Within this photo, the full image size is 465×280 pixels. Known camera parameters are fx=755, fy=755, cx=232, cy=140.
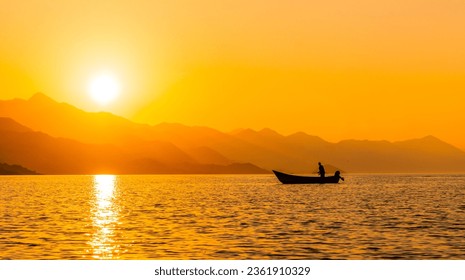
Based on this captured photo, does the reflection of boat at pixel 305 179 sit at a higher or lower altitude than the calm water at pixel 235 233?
higher

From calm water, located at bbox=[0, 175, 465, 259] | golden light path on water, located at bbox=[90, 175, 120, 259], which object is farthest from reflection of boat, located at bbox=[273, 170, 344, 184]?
golden light path on water, located at bbox=[90, 175, 120, 259]

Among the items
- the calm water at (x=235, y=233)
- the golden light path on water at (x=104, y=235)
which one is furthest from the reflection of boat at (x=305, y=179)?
the golden light path on water at (x=104, y=235)

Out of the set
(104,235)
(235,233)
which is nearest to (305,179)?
(235,233)

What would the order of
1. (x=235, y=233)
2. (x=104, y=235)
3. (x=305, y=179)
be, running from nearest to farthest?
(x=104, y=235)
(x=235, y=233)
(x=305, y=179)

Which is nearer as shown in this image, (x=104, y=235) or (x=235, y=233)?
(x=104, y=235)

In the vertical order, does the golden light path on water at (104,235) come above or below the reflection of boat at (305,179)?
below

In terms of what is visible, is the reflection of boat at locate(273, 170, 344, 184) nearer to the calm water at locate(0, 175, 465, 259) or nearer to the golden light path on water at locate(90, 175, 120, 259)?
the calm water at locate(0, 175, 465, 259)

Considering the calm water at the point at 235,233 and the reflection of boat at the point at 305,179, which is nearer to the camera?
the calm water at the point at 235,233

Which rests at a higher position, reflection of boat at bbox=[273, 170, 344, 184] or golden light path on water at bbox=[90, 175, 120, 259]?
reflection of boat at bbox=[273, 170, 344, 184]

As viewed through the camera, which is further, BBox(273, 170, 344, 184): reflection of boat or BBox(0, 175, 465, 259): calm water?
BBox(273, 170, 344, 184): reflection of boat

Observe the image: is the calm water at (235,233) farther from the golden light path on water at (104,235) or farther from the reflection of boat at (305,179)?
the reflection of boat at (305,179)

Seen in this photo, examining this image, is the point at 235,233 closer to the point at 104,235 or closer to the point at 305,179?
the point at 104,235
